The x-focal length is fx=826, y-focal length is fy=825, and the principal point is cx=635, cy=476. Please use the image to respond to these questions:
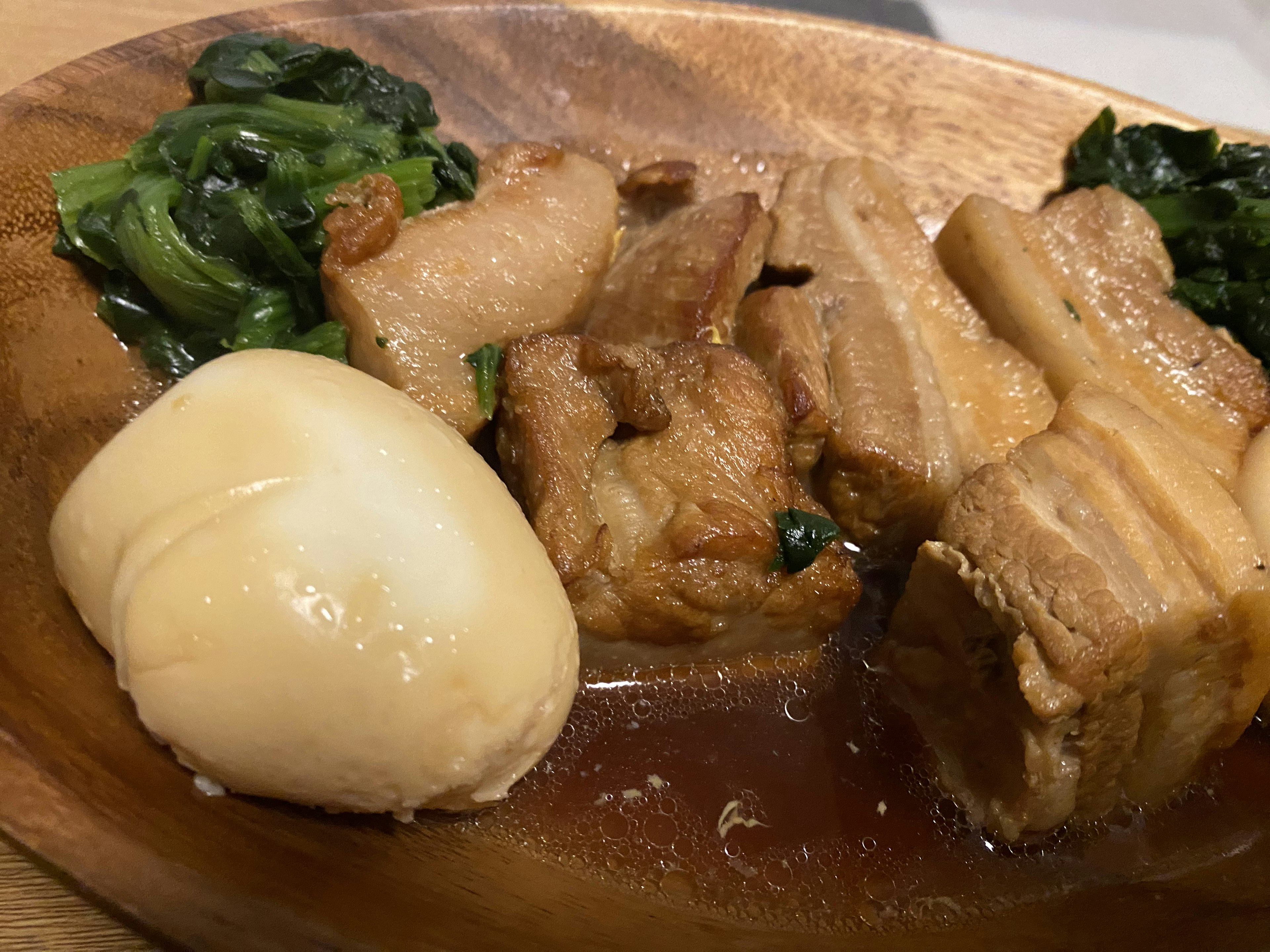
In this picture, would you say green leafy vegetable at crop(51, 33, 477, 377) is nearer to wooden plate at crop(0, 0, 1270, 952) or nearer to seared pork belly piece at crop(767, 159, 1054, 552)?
wooden plate at crop(0, 0, 1270, 952)

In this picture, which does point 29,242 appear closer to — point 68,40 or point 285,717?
point 68,40

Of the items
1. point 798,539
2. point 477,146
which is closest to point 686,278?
point 798,539

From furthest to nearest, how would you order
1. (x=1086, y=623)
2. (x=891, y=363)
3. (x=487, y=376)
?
(x=891, y=363) → (x=487, y=376) → (x=1086, y=623)

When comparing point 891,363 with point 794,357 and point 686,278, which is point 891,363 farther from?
point 686,278

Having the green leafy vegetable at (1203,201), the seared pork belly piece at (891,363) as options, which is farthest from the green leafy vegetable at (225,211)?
the green leafy vegetable at (1203,201)

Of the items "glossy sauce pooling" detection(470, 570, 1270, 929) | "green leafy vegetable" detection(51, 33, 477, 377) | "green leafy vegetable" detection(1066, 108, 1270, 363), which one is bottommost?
"glossy sauce pooling" detection(470, 570, 1270, 929)

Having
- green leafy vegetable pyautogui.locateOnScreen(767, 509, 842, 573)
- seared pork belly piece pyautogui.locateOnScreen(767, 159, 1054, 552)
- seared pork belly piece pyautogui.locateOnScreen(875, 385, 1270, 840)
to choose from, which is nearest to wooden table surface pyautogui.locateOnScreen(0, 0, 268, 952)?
green leafy vegetable pyautogui.locateOnScreen(767, 509, 842, 573)

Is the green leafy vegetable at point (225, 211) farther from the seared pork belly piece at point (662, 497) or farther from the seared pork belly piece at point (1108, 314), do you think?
the seared pork belly piece at point (1108, 314)
